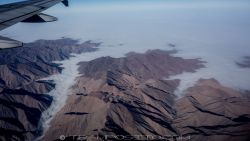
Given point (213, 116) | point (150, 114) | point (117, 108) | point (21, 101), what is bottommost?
point (150, 114)

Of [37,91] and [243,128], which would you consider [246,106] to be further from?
[37,91]

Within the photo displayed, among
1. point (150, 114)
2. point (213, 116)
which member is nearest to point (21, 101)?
point (150, 114)

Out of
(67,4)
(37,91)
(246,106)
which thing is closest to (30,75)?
(37,91)

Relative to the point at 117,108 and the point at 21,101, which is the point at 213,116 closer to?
the point at 117,108

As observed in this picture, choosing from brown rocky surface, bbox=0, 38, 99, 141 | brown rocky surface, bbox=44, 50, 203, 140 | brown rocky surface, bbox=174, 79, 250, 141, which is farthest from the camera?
brown rocky surface, bbox=0, 38, 99, 141

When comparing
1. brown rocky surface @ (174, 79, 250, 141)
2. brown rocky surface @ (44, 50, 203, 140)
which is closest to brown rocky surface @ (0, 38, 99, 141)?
brown rocky surface @ (44, 50, 203, 140)

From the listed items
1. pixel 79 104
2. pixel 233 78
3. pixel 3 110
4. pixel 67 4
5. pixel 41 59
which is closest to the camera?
pixel 67 4

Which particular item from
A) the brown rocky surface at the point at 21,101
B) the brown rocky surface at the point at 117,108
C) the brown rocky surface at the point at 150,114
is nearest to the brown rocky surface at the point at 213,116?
the brown rocky surface at the point at 150,114

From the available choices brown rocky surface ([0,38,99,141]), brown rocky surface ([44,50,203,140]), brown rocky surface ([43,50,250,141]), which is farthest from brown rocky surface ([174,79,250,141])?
brown rocky surface ([0,38,99,141])

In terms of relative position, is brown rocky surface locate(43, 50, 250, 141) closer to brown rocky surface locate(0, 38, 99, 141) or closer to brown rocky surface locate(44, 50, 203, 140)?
brown rocky surface locate(44, 50, 203, 140)

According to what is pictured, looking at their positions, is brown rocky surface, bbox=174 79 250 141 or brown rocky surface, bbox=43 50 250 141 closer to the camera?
brown rocky surface, bbox=174 79 250 141

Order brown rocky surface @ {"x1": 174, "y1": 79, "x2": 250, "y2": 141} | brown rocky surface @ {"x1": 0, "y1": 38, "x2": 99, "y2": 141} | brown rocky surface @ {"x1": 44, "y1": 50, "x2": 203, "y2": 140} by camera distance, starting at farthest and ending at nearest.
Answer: brown rocky surface @ {"x1": 0, "y1": 38, "x2": 99, "y2": 141}, brown rocky surface @ {"x1": 44, "y1": 50, "x2": 203, "y2": 140}, brown rocky surface @ {"x1": 174, "y1": 79, "x2": 250, "y2": 141}
